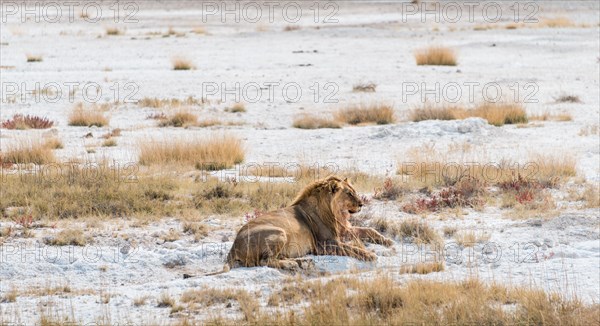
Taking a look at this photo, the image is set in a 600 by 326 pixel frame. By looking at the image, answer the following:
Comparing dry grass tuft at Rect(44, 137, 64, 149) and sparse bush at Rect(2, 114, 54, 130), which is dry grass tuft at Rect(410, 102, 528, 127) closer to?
dry grass tuft at Rect(44, 137, 64, 149)

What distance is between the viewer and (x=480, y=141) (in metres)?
18.1

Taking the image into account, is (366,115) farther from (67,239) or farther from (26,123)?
(67,239)

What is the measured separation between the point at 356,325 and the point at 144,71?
823 inches

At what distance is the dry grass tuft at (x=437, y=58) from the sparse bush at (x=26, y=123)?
12587mm

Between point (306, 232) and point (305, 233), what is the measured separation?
0.03 metres

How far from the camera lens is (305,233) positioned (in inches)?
419

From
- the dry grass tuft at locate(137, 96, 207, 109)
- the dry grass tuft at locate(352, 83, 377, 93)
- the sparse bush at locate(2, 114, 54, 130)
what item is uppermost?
the dry grass tuft at locate(352, 83, 377, 93)

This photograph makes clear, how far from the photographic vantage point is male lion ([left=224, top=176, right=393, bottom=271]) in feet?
33.2

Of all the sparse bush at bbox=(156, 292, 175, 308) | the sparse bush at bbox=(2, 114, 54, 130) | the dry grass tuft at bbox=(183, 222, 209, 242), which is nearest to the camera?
the sparse bush at bbox=(156, 292, 175, 308)

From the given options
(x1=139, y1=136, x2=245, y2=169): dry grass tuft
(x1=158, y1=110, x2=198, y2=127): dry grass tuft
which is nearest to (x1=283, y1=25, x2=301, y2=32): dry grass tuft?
(x1=158, y1=110, x2=198, y2=127): dry grass tuft

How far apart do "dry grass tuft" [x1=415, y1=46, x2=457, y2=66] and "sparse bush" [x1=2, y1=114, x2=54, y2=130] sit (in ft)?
41.3

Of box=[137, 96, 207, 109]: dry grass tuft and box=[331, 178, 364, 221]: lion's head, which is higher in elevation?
box=[137, 96, 207, 109]: dry grass tuft

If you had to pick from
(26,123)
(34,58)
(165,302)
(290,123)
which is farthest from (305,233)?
(34,58)

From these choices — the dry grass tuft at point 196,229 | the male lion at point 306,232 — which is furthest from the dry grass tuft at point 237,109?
the male lion at point 306,232
